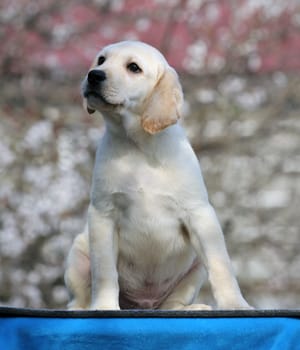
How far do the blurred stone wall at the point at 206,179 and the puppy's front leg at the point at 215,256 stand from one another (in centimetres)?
346

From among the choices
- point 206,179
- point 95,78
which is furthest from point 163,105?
point 206,179

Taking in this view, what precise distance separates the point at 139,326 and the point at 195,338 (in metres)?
0.15

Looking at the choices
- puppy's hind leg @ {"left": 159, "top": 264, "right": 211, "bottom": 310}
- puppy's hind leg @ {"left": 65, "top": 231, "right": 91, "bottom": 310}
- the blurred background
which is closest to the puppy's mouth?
puppy's hind leg @ {"left": 65, "top": 231, "right": 91, "bottom": 310}

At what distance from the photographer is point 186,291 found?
3.45 m

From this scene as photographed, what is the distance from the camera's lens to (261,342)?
8.22ft

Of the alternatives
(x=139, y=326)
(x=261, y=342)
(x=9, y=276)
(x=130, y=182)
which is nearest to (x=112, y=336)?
(x=139, y=326)

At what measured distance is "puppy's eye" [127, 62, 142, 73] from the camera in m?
3.28

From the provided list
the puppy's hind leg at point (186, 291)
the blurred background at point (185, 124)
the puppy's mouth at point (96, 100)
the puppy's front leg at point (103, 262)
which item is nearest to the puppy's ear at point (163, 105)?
the puppy's mouth at point (96, 100)

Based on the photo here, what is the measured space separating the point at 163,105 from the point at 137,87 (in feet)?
0.44

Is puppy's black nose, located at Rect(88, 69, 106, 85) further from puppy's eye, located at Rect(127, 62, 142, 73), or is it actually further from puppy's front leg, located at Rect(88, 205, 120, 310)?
puppy's front leg, located at Rect(88, 205, 120, 310)

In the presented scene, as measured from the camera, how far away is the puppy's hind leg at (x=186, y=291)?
3443mm

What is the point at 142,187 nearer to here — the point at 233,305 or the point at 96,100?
the point at 96,100

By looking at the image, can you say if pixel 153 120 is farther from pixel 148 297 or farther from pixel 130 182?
pixel 148 297

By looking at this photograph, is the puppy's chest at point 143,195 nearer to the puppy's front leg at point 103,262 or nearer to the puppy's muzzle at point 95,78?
the puppy's front leg at point 103,262
